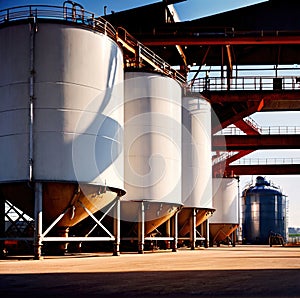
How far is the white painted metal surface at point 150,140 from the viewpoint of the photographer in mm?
27719

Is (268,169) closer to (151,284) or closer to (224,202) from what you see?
(224,202)

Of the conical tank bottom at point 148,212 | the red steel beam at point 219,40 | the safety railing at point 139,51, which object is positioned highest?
the red steel beam at point 219,40

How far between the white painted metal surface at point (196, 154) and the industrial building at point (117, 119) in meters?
0.06

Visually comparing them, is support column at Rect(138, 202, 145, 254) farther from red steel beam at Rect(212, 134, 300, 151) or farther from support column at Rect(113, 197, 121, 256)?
red steel beam at Rect(212, 134, 300, 151)

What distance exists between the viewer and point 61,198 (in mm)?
22062

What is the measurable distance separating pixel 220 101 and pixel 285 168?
12037 mm

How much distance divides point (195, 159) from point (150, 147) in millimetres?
7804

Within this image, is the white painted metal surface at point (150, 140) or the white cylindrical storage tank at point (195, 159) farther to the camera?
the white cylindrical storage tank at point (195, 159)

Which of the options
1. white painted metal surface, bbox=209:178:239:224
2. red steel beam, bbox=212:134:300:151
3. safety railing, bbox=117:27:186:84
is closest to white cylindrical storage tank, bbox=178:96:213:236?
safety railing, bbox=117:27:186:84

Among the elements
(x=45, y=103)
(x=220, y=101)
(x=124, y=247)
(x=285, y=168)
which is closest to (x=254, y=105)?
(x=220, y=101)

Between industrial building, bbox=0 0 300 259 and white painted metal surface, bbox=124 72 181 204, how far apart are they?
48 millimetres

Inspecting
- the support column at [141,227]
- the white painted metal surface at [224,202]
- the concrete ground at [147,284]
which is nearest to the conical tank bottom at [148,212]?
the support column at [141,227]

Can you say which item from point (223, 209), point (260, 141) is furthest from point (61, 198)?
point (223, 209)

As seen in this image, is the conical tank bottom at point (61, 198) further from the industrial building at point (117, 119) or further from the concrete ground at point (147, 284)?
the concrete ground at point (147, 284)
